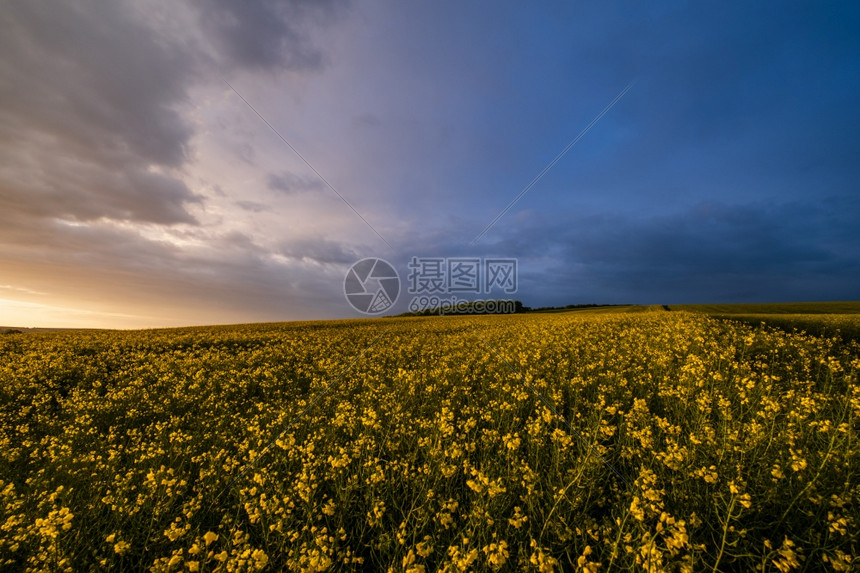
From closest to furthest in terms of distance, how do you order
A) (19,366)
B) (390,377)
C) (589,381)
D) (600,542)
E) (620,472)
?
(600,542) < (620,472) < (589,381) < (390,377) < (19,366)

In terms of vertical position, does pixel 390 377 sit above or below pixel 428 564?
above

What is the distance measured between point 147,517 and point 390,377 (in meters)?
6.24

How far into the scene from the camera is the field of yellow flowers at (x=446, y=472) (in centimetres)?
334

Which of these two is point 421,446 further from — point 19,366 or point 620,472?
point 19,366

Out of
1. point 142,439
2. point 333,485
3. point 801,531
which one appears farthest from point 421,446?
point 142,439

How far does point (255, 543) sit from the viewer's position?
154 inches

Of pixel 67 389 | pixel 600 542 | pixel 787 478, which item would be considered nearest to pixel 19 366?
pixel 67 389

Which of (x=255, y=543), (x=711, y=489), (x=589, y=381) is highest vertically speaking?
(x=589, y=381)

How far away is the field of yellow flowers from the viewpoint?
334 cm

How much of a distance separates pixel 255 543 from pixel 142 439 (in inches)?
199

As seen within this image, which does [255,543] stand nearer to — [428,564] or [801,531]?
[428,564]

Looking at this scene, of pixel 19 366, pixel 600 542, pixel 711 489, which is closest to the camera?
pixel 600 542

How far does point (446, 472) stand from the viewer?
4148mm

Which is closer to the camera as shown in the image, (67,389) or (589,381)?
(589,381)
